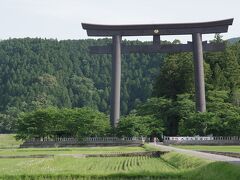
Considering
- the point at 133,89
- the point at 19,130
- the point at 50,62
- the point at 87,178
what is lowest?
the point at 87,178

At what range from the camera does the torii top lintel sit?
53.8m

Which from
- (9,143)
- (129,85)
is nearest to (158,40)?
(9,143)

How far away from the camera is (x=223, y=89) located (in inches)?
2657

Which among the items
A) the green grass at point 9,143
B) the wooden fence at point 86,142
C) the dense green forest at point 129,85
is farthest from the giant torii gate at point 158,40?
the green grass at point 9,143

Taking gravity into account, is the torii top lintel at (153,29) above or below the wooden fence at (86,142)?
above

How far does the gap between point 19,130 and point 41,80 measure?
7408 centimetres

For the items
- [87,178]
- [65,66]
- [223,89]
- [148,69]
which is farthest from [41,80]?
[87,178]

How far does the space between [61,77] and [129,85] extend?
1993 centimetres

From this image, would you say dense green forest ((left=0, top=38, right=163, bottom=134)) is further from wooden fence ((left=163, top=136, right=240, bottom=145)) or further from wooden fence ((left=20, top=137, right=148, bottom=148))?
wooden fence ((left=163, top=136, right=240, bottom=145))

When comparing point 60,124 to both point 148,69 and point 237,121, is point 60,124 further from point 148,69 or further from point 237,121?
point 148,69

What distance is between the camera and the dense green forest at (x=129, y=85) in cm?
5569

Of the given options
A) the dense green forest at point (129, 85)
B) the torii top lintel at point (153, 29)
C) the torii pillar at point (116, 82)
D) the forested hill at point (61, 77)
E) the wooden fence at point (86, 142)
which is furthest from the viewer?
the forested hill at point (61, 77)

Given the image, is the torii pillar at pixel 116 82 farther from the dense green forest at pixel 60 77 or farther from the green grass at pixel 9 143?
the dense green forest at pixel 60 77

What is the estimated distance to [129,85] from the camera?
13188 centimetres
